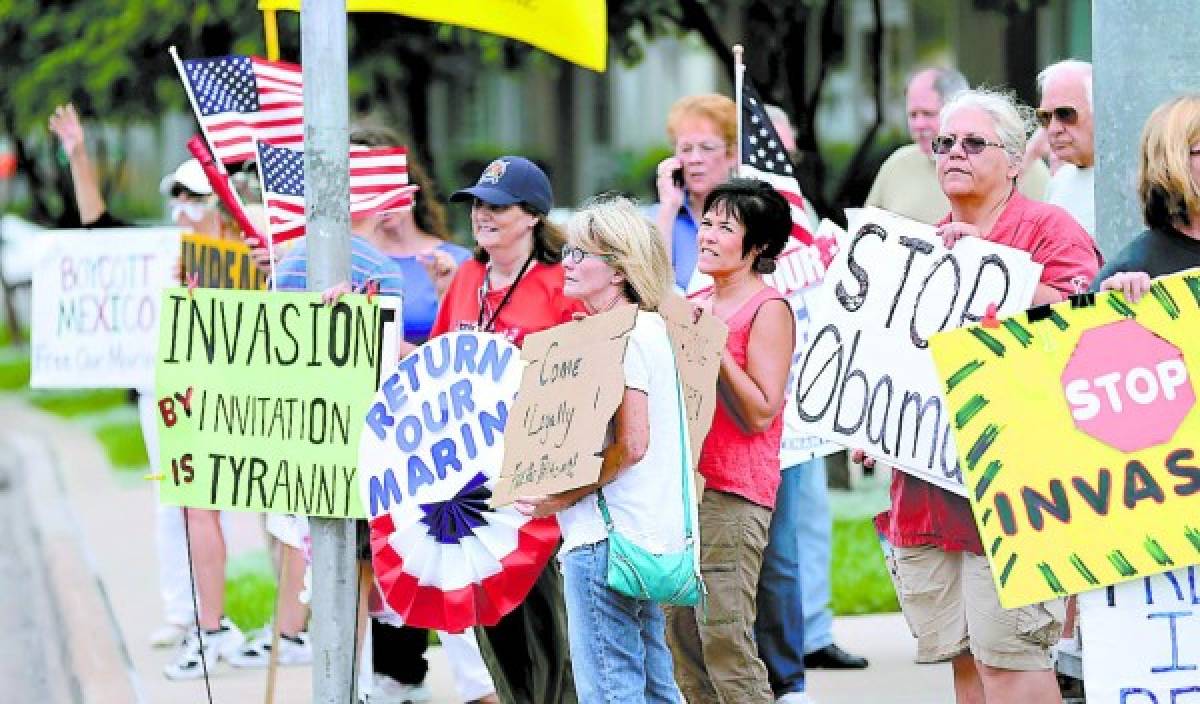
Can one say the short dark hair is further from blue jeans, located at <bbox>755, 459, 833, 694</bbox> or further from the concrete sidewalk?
the concrete sidewalk

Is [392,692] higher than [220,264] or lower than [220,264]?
lower

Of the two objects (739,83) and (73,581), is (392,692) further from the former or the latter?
(73,581)

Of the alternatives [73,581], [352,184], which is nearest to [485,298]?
[352,184]

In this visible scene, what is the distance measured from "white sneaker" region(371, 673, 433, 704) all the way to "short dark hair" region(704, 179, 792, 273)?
2556 millimetres

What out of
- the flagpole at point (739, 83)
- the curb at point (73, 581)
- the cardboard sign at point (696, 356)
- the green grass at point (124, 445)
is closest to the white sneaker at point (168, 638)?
the curb at point (73, 581)

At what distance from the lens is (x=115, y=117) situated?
75.9 ft

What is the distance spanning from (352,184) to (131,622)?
4036 mm

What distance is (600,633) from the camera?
5926 millimetres

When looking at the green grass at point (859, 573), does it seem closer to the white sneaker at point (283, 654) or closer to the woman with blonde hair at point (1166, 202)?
the white sneaker at point (283, 654)

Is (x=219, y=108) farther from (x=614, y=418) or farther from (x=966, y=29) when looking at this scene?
(x=966, y=29)

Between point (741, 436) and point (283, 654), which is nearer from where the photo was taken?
point (741, 436)

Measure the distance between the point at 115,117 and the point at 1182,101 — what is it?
61.6 ft

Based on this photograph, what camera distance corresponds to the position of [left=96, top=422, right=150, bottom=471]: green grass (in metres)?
19.2

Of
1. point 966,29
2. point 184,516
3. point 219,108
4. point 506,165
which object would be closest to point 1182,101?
point 506,165
